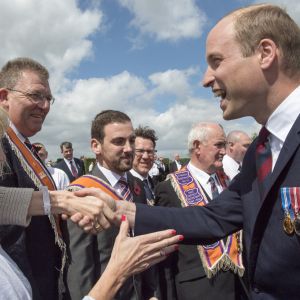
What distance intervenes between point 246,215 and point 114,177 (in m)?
1.84

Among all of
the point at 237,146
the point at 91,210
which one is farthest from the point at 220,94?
the point at 237,146

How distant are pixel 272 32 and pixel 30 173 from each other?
63.5 inches

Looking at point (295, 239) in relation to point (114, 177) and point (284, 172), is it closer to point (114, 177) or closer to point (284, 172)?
point (284, 172)

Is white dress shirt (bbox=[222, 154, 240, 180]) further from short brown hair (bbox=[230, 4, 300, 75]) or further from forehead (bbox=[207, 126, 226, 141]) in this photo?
short brown hair (bbox=[230, 4, 300, 75])

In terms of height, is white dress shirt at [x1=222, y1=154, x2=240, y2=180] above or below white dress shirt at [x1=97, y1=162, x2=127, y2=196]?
above

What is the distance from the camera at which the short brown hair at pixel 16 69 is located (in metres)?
2.79

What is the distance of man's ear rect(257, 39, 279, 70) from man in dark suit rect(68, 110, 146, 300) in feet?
5.56

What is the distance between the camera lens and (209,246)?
3.89m

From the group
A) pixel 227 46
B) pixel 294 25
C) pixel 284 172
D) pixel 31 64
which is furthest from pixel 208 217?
pixel 31 64

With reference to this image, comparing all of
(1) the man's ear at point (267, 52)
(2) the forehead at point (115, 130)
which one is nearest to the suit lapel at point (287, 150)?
(1) the man's ear at point (267, 52)

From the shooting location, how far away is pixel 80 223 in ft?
7.88

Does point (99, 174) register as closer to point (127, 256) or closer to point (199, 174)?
point (199, 174)

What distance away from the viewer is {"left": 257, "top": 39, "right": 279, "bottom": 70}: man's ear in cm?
189

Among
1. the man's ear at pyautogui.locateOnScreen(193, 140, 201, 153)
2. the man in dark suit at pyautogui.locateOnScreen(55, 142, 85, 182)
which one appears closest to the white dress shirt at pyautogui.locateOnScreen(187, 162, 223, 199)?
the man's ear at pyautogui.locateOnScreen(193, 140, 201, 153)
